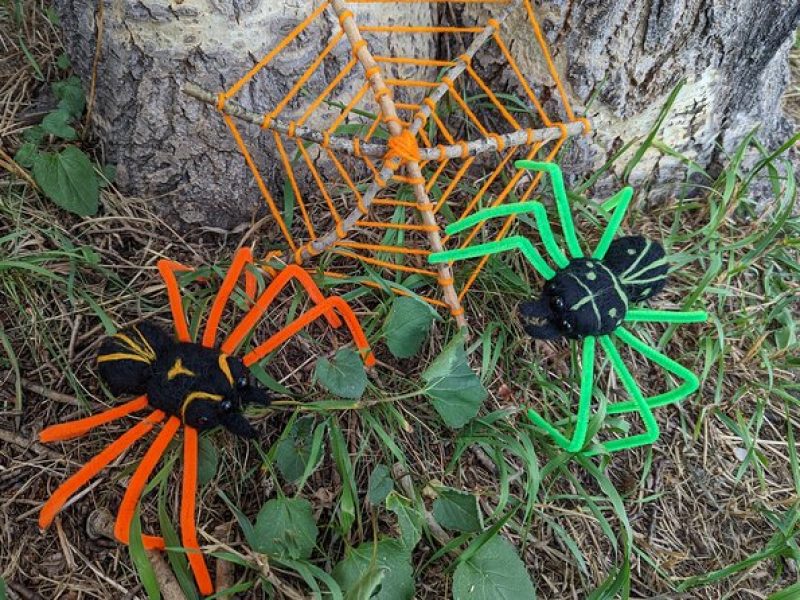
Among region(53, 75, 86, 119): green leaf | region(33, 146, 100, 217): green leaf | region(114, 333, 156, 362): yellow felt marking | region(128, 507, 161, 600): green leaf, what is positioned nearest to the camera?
region(128, 507, 161, 600): green leaf

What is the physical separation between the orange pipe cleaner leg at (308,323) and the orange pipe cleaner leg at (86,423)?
0.60 ft

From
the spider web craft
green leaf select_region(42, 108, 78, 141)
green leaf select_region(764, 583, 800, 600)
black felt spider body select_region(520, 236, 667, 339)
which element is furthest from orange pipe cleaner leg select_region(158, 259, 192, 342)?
green leaf select_region(764, 583, 800, 600)

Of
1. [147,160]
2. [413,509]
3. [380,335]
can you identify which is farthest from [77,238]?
[413,509]

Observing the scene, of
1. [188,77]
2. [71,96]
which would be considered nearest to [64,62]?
[71,96]

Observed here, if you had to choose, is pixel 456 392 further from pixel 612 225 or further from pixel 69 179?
pixel 69 179

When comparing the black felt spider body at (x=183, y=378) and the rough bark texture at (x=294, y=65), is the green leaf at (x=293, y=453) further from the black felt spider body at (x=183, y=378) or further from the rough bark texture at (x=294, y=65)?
the rough bark texture at (x=294, y=65)

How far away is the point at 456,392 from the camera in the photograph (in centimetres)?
120

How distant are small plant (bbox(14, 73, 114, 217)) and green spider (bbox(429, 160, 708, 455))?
68 cm

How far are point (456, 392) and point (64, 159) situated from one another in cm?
85

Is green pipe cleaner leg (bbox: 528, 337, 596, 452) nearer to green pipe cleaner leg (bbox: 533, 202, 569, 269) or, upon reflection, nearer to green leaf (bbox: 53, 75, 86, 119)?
green pipe cleaner leg (bbox: 533, 202, 569, 269)

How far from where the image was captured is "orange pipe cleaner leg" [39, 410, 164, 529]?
1.12 m

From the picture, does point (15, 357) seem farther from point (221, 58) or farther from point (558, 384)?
point (558, 384)

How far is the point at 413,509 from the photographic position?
1140 mm

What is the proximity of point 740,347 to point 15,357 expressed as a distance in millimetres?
1368
